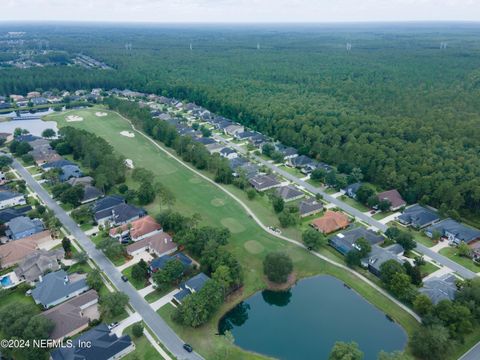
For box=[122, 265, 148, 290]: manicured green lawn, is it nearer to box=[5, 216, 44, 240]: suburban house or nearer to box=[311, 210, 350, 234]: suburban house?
box=[5, 216, 44, 240]: suburban house

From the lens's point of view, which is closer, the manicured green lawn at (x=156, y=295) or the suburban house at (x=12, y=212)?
the manicured green lawn at (x=156, y=295)

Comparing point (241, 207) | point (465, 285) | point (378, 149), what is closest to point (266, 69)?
point (378, 149)

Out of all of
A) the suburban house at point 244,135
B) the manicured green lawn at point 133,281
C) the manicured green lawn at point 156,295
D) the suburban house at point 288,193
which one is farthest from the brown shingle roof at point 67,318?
the suburban house at point 244,135

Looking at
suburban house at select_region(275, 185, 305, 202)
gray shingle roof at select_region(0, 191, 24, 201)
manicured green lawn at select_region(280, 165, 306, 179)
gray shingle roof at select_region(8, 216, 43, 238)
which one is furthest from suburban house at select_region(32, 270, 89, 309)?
manicured green lawn at select_region(280, 165, 306, 179)

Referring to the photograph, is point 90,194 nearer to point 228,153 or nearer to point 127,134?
point 228,153

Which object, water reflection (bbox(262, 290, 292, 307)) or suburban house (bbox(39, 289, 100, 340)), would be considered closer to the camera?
suburban house (bbox(39, 289, 100, 340))

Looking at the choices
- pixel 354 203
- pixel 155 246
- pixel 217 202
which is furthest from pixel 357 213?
pixel 155 246

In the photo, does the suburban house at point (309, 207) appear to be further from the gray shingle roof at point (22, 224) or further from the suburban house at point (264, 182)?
the gray shingle roof at point (22, 224)
